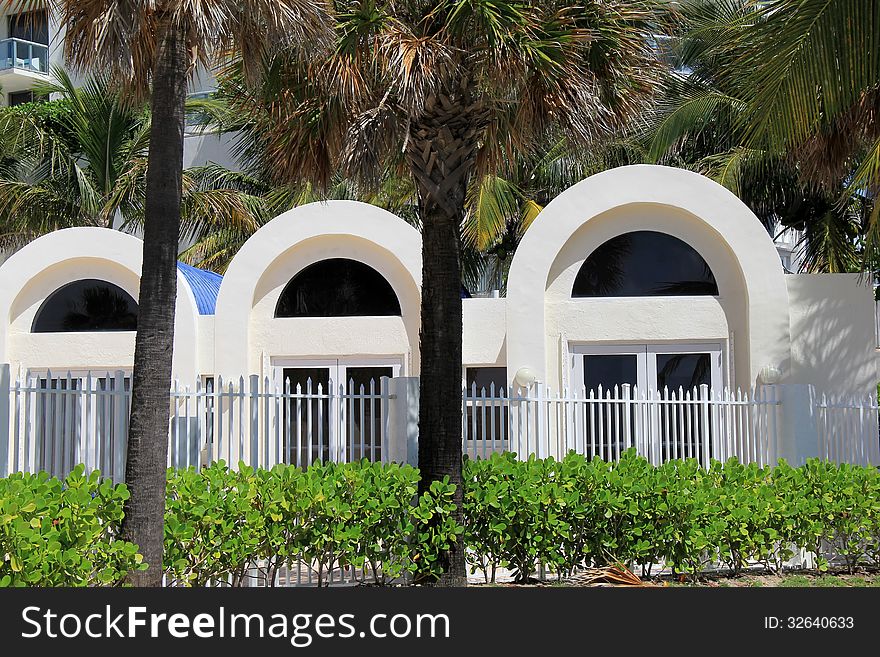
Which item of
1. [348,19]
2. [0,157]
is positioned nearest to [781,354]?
[348,19]

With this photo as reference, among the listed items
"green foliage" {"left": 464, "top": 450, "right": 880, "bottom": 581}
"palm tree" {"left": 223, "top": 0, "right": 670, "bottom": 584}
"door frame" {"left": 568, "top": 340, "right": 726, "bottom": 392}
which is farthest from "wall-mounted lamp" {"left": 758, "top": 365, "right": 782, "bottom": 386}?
"palm tree" {"left": 223, "top": 0, "right": 670, "bottom": 584}

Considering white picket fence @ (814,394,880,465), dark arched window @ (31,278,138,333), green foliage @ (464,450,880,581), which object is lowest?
green foliage @ (464,450,880,581)

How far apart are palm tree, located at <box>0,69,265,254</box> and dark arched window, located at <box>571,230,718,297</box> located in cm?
1087

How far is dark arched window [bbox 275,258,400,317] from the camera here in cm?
1688

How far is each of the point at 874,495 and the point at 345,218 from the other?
8793 millimetres

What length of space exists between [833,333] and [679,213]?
2884mm

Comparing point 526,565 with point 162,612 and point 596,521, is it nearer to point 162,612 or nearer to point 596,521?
point 596,521

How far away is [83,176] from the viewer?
24922mm

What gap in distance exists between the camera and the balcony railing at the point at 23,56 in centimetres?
3275

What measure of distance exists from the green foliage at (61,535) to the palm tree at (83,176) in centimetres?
1677

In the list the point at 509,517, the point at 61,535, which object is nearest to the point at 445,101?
the point at 509,517

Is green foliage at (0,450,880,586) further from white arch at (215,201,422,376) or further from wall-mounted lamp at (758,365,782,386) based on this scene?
white arch at (215,201,422,376)

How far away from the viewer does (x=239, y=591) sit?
6.78 meters

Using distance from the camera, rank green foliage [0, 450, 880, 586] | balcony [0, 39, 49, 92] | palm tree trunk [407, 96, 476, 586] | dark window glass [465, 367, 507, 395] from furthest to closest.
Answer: balcony [0, 39, 49, 92] → dark window glass [465, 367, 507, 395] → palm tree trunk [407, 96, 476, 586] → green foliage [0, 450, 880, 586]
